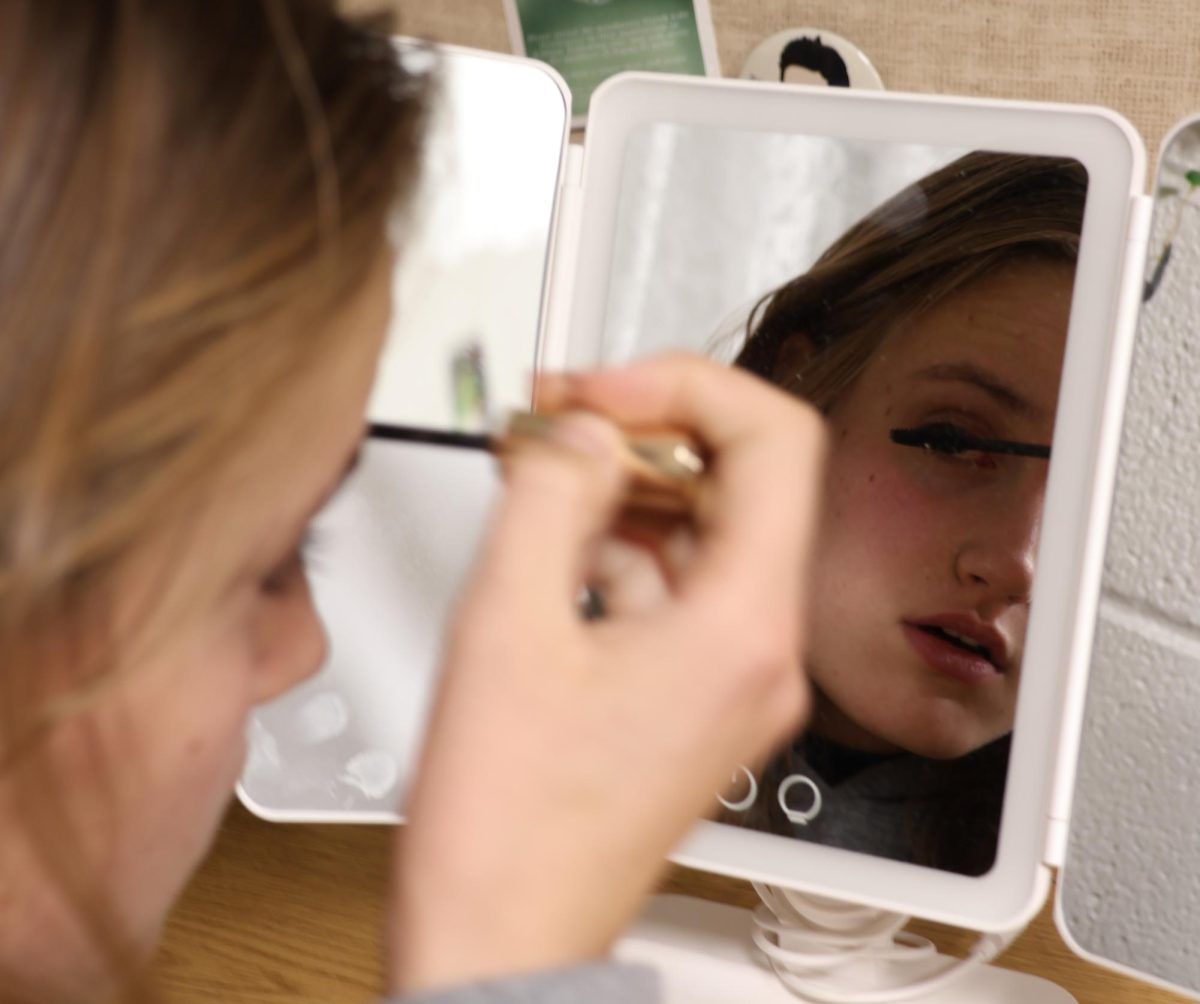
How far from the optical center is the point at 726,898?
1.84 feet

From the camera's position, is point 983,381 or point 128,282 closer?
point 128,282

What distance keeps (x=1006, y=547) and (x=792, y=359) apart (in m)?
0.11

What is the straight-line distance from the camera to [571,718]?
25 cm

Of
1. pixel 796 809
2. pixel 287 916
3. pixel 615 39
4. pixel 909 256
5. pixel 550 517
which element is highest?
pixel 615 39

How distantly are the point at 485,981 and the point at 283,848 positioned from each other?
0.38m

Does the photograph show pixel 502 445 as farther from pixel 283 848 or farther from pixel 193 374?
pixel 283 848

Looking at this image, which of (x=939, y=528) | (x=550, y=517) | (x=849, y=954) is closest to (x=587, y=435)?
(x=550, y=517)

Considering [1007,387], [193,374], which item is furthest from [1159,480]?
[193,374]

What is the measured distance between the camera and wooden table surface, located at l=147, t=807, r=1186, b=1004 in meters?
0.56

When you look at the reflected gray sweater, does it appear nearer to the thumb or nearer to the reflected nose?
the thumb

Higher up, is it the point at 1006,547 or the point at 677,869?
the point at 1006,547

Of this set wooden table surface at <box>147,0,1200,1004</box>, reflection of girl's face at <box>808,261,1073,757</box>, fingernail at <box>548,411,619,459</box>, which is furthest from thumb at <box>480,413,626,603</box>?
wooden table surface at <box>147,0,1200,1004</box>

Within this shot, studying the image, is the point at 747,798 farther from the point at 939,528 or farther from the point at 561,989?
the point at 561,989

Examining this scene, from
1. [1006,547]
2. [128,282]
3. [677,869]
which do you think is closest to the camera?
[128,282]
